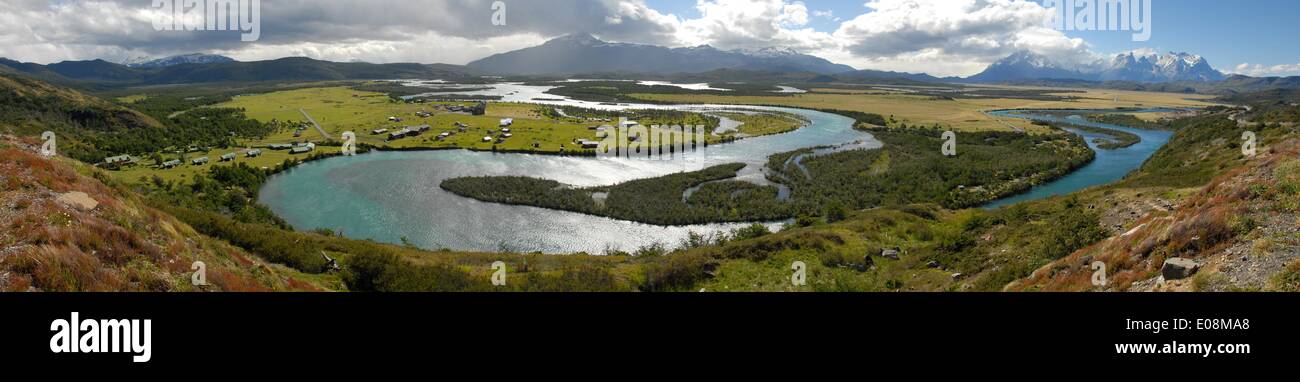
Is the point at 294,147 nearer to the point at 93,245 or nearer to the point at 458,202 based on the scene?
the point at 458,202

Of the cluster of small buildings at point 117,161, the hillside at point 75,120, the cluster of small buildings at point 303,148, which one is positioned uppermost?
the hillside at point 75,120

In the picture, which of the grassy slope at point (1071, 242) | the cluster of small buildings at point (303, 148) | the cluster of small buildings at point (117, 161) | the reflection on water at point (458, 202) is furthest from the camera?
the cluster of small buildings at point (303, 148)

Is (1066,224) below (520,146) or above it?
below

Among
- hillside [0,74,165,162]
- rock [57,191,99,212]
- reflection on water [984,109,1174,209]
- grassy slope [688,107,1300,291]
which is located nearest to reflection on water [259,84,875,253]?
grassy slope [688,107,1300,291]

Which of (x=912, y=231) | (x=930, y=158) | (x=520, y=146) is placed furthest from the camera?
(x=520, y=146)

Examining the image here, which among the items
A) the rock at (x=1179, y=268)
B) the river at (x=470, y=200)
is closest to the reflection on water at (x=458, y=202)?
the river at (x=470, y=200)

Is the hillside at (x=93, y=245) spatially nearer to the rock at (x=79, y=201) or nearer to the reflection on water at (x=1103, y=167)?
the rock at (x=79, y=201)

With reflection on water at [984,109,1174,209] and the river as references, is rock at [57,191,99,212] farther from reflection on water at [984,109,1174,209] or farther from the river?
reflection on water at [984,109,1174,209]
